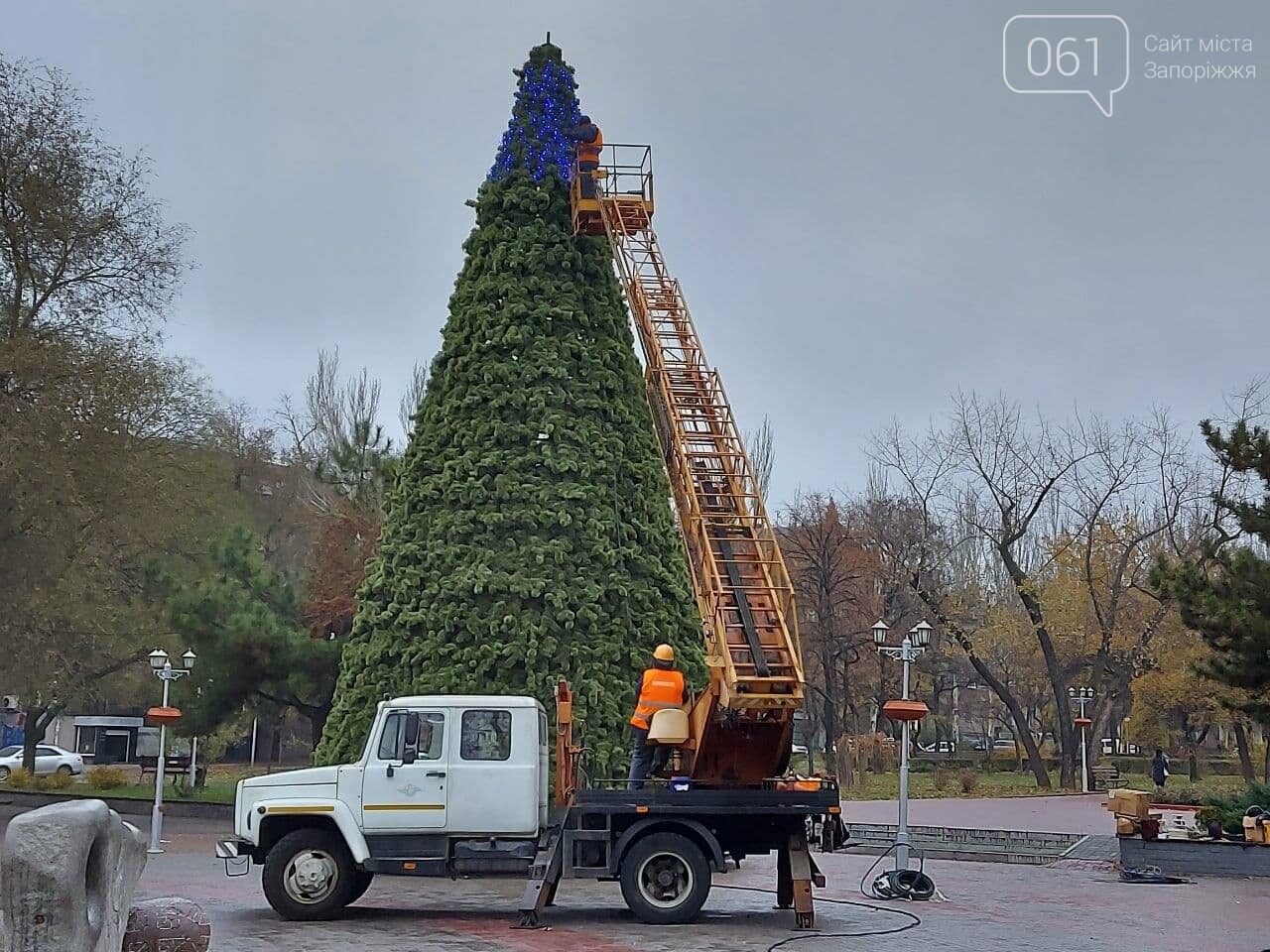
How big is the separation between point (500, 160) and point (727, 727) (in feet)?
37.2

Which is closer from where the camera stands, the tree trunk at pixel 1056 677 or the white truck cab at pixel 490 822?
the white truck cab at pixel 490 822

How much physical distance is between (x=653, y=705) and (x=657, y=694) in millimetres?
133

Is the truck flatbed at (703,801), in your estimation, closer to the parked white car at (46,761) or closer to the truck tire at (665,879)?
the truck tire at (665,879)

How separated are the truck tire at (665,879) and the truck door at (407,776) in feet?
6.82

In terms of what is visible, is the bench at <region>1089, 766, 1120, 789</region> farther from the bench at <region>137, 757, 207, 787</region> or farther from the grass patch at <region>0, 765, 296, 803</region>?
the bench at <region>137, 757, 207, 787</region>

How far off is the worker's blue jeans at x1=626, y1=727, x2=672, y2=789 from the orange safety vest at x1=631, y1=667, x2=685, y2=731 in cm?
15

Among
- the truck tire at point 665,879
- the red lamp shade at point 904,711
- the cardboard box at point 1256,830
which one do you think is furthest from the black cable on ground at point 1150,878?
the truck tire at point 665,879

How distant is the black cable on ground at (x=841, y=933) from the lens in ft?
41.9

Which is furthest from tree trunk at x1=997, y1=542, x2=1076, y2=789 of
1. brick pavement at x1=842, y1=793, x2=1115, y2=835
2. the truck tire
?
the truck tire

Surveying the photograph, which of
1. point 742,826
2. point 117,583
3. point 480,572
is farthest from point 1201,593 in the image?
point 117,583

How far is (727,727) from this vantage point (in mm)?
14602

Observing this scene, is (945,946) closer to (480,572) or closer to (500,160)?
(480,572)

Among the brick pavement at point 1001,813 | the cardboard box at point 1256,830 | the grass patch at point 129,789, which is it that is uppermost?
the cardboard box at point 1256,830

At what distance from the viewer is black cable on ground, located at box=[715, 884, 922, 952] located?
41.9 feet
